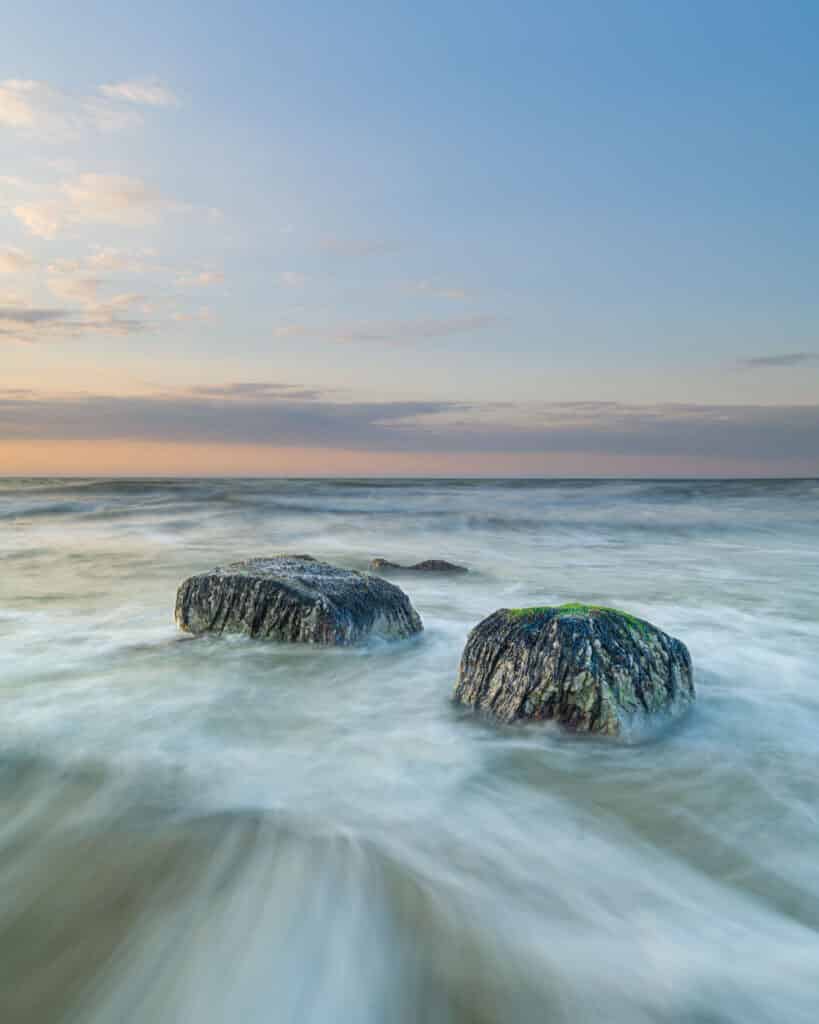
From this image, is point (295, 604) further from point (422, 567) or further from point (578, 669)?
point (422, 567)

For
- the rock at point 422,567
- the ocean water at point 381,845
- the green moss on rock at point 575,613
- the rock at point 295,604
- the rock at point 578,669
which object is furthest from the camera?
the rock at point 422,567

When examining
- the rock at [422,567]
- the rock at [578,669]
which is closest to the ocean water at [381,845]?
the rock at [578,669]

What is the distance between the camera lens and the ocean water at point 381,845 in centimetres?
250

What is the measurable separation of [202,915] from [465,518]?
26155mm

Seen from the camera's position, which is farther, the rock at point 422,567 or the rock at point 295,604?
the rock at point 422,567

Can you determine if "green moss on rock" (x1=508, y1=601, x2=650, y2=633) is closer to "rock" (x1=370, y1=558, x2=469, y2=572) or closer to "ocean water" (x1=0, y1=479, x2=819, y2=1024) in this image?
"ocean water" (x1=0, y1=479, x2=819, y2=1024)

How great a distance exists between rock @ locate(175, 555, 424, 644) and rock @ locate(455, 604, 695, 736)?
1743 mm

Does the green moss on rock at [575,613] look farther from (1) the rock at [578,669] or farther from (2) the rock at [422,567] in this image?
(2) the rock at [422,567]

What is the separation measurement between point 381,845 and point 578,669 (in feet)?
5.13

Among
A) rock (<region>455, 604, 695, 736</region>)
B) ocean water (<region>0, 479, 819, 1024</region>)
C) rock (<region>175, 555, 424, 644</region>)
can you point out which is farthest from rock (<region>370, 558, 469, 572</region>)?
rock (<region>455, 604, 695, 736</region>)

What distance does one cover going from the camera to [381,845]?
339cm

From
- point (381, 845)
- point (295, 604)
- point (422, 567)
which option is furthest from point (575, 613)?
point (422, 567)

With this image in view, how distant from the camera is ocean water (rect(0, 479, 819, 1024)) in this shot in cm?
250

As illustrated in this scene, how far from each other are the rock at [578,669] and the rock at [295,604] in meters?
1.74
